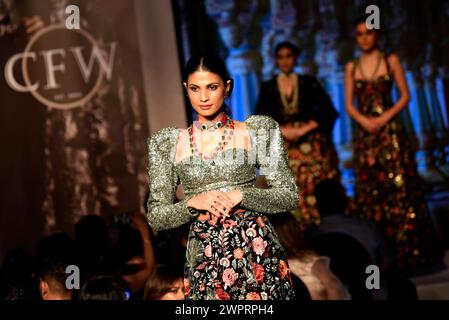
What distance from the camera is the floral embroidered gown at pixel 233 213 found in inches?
119

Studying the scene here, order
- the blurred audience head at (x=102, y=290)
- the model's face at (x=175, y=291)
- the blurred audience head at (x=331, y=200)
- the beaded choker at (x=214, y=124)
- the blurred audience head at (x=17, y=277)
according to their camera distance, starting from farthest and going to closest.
A: 1. the blurred audience head at (x=331, y=200)
2. the blurred audience head at (x=17, y=277)
3. the model's face at (x=175, y=291)
4. the blurred audience head at (x=102, y=290)
5. the beaded choker at (x=214, y=124)

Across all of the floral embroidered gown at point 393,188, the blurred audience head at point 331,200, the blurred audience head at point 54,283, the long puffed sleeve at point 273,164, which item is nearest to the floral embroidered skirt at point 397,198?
the floral embroidered gown at point 393,188

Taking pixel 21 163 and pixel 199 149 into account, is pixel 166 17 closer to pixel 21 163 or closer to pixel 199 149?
pixel 21 163

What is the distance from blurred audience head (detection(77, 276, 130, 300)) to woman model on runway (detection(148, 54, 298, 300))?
30.4 inches

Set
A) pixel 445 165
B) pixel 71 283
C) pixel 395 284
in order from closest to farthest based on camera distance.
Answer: pixel 71 283 → pixel 395 284 → pixel 445 165

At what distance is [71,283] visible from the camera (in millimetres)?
4445

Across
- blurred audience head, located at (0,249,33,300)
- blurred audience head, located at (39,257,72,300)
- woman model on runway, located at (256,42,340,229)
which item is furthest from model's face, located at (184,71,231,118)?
woman model on runway, located at (256,42,340,229)

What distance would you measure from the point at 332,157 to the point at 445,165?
1592 millimetres

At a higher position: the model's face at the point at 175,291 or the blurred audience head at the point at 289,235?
the blurred audience head at the point at 289,235

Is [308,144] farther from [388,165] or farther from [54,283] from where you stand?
[54,283]

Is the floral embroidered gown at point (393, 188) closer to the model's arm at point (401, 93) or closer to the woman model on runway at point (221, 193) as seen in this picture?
the model's arm at point (401, 93)

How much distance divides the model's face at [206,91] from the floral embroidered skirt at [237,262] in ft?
1.13

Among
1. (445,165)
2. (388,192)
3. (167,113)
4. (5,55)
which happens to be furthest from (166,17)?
(445,165)

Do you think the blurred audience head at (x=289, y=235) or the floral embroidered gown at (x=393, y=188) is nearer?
the blurred audience head at (x=289, y=235)
